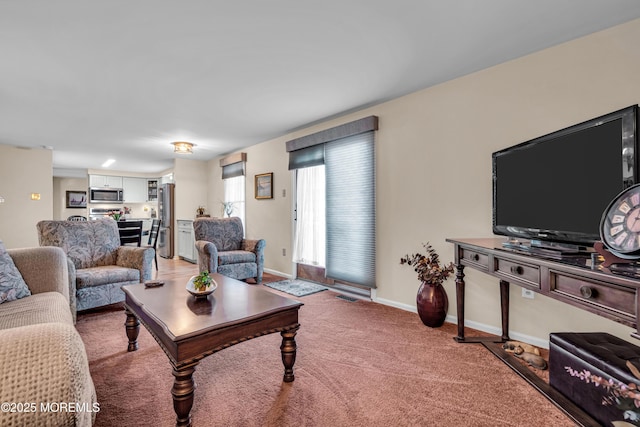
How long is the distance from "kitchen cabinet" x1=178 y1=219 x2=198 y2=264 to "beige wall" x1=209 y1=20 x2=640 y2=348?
393 cm

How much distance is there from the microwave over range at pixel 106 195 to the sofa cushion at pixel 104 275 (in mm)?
5834

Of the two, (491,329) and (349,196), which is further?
(349,196)

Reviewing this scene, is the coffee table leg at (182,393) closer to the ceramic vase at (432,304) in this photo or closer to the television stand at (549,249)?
the television stand at (549,249)

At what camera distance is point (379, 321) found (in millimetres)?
2828

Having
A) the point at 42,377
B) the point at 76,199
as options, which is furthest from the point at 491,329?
the point at 76,199

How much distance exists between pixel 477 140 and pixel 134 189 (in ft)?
29.5

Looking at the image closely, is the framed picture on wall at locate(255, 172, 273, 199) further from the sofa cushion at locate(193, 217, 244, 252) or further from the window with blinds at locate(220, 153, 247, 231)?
the sofa cushion at locate(193, 217, 244, 252)

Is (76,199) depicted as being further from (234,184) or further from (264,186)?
(264,186)

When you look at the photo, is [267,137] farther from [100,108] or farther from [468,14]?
[468,14]

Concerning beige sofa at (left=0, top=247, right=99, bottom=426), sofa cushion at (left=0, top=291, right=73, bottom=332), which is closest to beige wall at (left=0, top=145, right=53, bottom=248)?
sofa cushion at (left=0, top=291, right=73, bottom=332)

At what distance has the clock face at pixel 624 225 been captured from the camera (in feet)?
3.70

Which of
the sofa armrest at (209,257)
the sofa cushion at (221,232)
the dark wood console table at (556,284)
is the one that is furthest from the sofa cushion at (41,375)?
the sofa cushion at (221,232)

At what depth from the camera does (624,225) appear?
3.87 ft

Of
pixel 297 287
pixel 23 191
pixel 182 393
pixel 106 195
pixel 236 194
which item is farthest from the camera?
pixel 106 195
